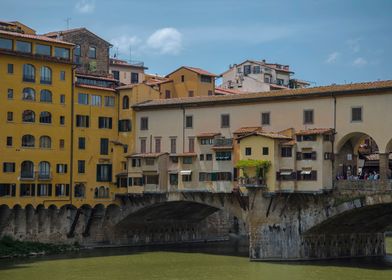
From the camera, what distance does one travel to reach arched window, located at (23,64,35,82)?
61969mm

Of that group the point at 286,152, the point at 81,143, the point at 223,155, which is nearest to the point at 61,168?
the point at 81,143

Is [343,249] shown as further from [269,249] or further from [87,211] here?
[87,211]

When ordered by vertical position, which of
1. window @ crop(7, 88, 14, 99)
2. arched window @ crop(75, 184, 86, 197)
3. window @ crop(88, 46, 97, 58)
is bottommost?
arched window @ crop(75, 184, 86, 197)

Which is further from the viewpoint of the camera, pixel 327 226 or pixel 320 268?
pixel 327 226

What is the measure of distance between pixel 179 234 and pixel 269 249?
18192 millimetres

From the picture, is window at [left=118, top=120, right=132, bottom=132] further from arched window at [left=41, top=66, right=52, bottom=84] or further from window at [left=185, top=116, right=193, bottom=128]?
arched window at [left=41, top=66, right=52, bottom=84]

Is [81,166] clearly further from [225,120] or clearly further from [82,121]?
[225,120]

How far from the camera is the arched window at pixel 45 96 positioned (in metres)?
63.1

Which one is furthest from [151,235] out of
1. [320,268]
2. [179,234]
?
[320,268]

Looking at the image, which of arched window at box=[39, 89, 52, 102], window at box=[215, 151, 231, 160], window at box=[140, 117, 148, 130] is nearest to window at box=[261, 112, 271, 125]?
window at box=[215, 151, 231, 160]

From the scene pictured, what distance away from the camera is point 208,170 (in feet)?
199

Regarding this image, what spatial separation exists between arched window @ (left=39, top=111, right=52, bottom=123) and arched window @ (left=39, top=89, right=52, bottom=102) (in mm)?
978

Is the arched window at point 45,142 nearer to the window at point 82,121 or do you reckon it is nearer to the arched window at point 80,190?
the window at point 82,121

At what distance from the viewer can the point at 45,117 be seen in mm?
63250
